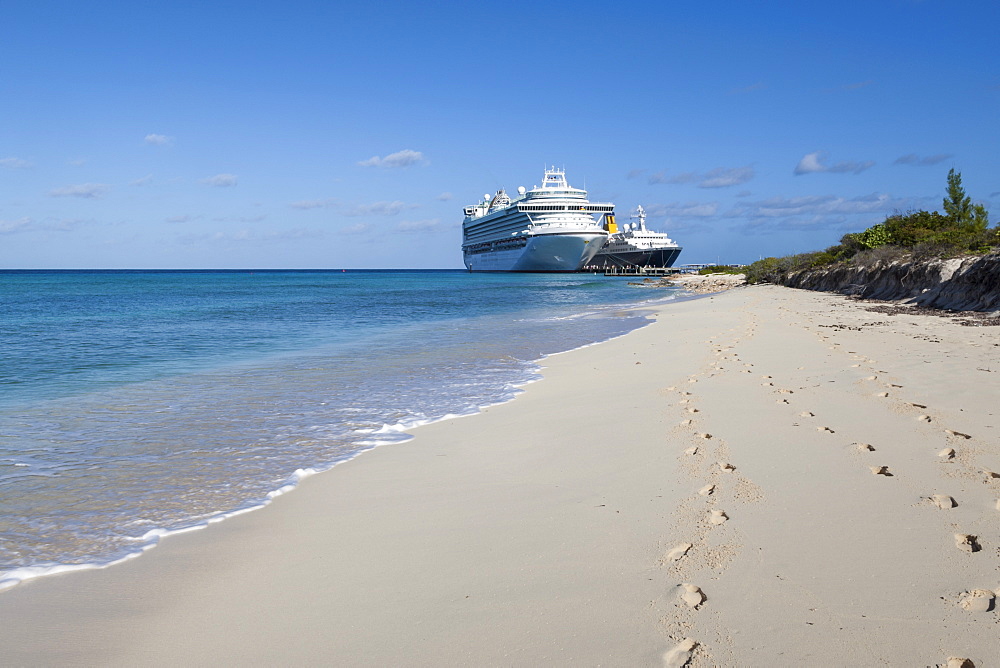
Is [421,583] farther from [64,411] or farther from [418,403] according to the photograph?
[64,411]

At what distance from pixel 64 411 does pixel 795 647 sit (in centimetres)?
779

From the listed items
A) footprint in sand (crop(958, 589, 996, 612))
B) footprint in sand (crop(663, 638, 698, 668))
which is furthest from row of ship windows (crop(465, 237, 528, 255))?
footprint in sand (crop(663, 638, 698, 668))

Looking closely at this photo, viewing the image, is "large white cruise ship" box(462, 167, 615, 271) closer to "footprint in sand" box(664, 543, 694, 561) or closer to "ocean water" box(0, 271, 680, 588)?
"ocean water" box(0, 271, 680, 588)

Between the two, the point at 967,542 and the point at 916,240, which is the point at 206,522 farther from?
the point at 916,240

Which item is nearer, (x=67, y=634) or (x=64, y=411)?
(x=67, y=634)

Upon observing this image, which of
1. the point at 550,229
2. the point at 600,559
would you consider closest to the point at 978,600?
the point at 600,559

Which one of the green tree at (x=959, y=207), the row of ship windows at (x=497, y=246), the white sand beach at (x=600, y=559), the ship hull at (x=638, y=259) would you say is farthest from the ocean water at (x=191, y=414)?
the ship hull at (x=638, y=259)

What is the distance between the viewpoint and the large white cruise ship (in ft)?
251

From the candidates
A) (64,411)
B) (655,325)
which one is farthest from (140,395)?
(655,325)

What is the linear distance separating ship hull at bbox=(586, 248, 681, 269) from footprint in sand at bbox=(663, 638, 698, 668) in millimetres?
83208

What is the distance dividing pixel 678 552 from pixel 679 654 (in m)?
0.80

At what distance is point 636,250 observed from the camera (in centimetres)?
8256

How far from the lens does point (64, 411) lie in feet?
23.1

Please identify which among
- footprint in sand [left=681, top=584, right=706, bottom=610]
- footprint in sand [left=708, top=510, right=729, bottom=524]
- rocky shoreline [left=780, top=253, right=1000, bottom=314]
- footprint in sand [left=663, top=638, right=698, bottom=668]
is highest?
rocky shoreline [left=780, top=253, right=1000, bottom=314]
